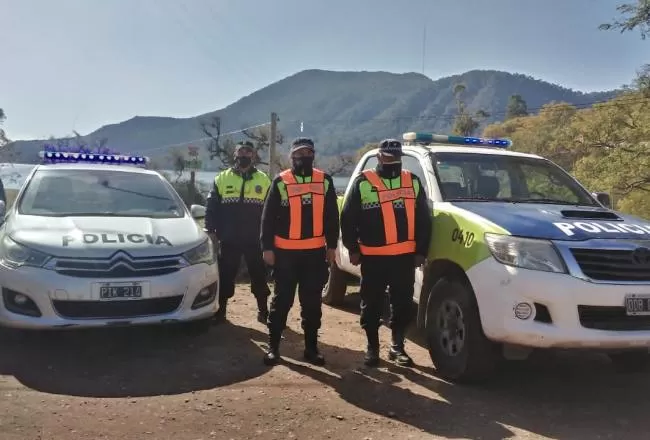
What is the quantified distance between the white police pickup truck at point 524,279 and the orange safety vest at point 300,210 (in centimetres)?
87

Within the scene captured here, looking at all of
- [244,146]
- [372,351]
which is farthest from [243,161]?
[372,351]

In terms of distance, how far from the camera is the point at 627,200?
22.7 m

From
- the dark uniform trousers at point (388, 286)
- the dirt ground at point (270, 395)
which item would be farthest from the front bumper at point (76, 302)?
the dark uniform trousers at point (388, 286)

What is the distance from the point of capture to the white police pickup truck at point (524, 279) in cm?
369

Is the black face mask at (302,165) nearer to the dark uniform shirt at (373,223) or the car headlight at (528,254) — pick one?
the dark uniform shirt at (373,223)

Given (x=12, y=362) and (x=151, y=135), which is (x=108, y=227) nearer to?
(x=12, y=362)

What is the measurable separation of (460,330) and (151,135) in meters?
85.3

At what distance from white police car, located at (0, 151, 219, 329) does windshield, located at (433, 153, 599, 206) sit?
2092 millimetres

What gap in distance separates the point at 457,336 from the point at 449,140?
2288 millimetres

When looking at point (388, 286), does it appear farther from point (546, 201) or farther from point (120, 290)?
point (120, 290)

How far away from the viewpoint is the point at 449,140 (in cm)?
591

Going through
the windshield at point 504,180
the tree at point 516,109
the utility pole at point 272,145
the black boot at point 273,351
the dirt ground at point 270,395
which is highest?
the tree at point 516,109

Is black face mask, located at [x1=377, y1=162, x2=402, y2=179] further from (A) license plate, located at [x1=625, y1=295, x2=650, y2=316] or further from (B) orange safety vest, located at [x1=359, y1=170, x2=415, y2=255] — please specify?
(A) license plate, located at [x1=625, y1=295, x2=650, y2=316]

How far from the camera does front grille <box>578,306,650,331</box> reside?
3713 millimetres
